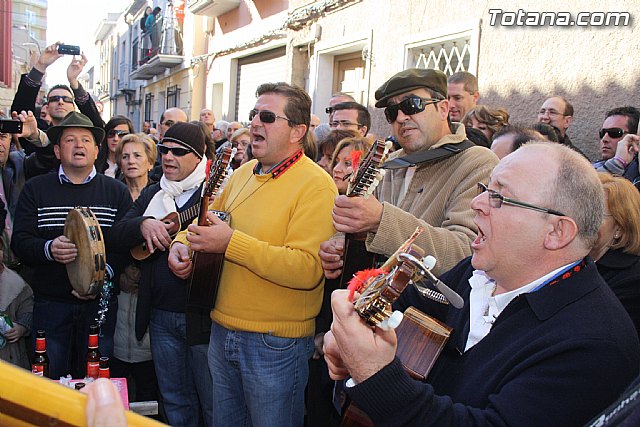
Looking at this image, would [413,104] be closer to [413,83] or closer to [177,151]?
[413,83]

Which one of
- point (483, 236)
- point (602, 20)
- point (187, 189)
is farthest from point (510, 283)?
point (602, 20)

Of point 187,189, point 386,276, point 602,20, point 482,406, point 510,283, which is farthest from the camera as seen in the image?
point 602,20

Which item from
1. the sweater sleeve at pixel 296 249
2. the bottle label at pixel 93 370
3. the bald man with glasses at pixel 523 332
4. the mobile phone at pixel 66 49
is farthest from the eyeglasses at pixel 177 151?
the bald man with glasses at pixel 523 332

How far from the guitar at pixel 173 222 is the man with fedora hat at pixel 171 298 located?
3cm

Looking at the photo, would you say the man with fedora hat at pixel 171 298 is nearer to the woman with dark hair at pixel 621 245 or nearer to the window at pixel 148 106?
the woman with dark hair at pixel 621 245

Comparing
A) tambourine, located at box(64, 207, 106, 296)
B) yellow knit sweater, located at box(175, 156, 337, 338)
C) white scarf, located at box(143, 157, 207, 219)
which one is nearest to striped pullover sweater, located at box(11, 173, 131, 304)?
tambourine, located at box(64, 207, 106, 296)

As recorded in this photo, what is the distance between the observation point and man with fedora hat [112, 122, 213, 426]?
343 cm

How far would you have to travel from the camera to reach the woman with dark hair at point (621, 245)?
7.67ft

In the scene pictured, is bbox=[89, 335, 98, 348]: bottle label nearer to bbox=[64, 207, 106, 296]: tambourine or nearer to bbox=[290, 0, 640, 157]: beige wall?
bbox=[64, 207, 106, 296]: tambourine

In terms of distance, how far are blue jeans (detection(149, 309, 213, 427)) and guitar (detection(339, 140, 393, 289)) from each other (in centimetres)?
124

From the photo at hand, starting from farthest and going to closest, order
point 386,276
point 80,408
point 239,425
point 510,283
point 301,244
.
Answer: point 239,425 < point 301,244 < point 510,283 < point 386,276 < point 80,408

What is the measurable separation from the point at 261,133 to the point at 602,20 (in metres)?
3.66

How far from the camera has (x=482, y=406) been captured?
1577 mm

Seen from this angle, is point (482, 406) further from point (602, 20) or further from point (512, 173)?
point (602, 20)
